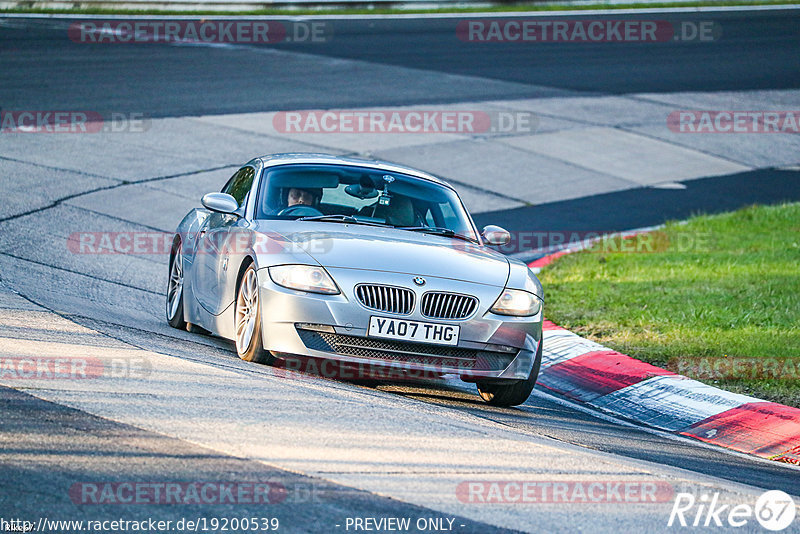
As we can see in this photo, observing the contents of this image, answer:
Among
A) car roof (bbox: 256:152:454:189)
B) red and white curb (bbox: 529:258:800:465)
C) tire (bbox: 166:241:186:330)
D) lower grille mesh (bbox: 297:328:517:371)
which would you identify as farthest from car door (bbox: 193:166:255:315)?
red and white curb (bbox: 529:258:800:465)

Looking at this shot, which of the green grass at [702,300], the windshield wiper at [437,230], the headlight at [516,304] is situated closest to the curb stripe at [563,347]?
the green grass at [702,300]

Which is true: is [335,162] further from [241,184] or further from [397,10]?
[397,10]

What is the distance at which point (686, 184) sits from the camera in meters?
18.5

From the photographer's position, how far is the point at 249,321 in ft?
24.3

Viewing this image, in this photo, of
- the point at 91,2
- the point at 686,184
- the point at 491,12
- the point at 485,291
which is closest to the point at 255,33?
the point at 91,2

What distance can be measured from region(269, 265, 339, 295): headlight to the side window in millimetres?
1631

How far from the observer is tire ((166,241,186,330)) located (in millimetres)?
9180

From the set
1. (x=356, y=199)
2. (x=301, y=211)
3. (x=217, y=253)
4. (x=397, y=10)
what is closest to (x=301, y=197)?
(x=301, y=211)

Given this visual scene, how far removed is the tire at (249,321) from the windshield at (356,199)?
756mm

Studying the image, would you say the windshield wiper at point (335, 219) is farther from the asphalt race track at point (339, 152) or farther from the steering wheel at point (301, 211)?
the asphalt race track at point (339, 152)

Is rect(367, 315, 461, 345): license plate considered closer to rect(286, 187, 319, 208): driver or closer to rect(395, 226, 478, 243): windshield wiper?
rect(395, 226, 478, 243): windshield wiper

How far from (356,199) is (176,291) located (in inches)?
75.1

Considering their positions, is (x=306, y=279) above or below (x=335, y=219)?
below

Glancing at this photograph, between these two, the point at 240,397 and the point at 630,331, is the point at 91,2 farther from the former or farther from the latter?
the point at 240,397
